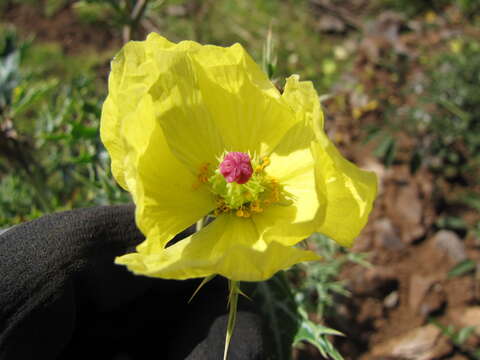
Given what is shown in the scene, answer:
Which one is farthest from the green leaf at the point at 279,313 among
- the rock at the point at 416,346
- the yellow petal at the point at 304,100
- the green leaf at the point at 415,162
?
the green leaf at the point at 415,162

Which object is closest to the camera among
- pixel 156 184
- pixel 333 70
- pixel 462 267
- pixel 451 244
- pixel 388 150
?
pixel 156 184

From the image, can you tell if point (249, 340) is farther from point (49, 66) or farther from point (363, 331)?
point (49, 66)

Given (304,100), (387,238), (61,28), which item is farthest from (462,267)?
(61,28)

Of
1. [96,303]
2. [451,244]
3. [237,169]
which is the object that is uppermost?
[237,169]

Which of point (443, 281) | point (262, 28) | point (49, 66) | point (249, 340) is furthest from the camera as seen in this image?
point (262, 28)

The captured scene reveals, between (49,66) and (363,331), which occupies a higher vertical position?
(49,66)

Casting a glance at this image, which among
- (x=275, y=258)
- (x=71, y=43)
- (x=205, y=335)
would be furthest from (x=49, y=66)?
(x=275, y=258)

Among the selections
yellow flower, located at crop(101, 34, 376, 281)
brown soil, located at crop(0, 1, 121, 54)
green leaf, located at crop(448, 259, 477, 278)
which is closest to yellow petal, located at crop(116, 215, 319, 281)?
yellow flower, located at crop(101, 34, 376, 281)

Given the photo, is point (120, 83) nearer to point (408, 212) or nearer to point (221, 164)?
point (221, 164)
